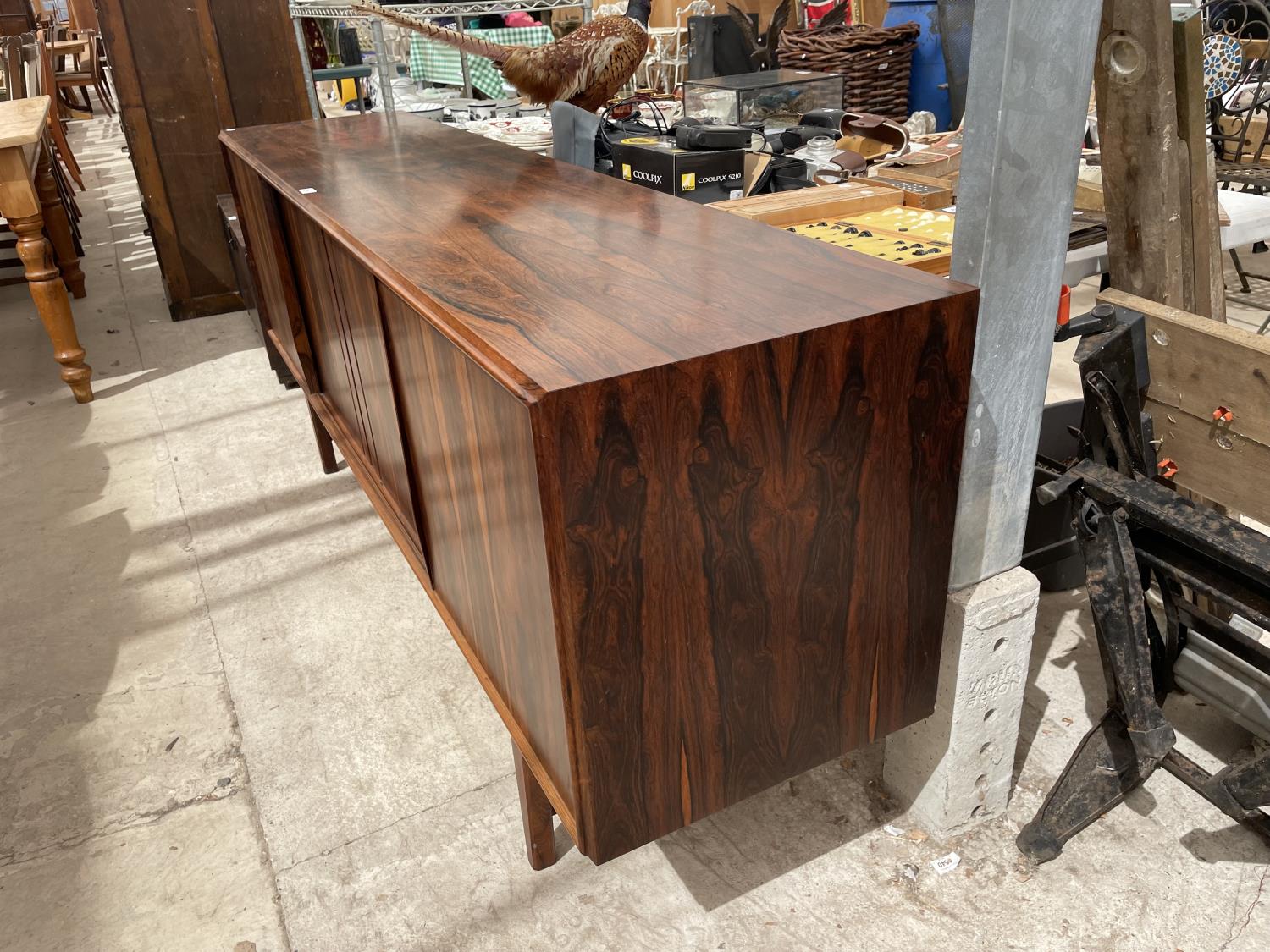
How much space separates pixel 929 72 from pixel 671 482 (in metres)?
7.04

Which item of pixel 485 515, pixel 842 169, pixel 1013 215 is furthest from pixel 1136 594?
pixel 842 169

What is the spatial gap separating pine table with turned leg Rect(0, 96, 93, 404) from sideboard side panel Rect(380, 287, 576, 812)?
2562mm

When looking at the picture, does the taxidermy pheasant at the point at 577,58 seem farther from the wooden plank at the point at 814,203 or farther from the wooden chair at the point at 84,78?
the wooden chair at the point at 84,78

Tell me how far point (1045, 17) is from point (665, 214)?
0.66 metres

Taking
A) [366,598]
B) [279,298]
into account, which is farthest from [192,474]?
[366,598]

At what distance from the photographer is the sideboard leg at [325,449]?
9.38 ft

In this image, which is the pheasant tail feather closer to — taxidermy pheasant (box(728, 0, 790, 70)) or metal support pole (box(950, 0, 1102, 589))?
metal support pole (box(950, 0, 1102, 589))

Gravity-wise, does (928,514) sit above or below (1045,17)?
below

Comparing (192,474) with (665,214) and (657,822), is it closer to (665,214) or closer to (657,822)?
(665,214)

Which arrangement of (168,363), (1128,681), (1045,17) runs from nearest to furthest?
(1045,17) → (1128,681) → (168,363)

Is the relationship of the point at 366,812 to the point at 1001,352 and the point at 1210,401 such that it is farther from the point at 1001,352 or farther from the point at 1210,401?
the point at 1210,401

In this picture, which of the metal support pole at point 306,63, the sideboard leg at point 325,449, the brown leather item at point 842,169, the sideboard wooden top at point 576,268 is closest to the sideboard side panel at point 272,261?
the sideboard wooden top at point 576,268

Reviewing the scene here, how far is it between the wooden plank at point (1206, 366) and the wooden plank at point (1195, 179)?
15 cm

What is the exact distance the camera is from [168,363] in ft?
13.0
